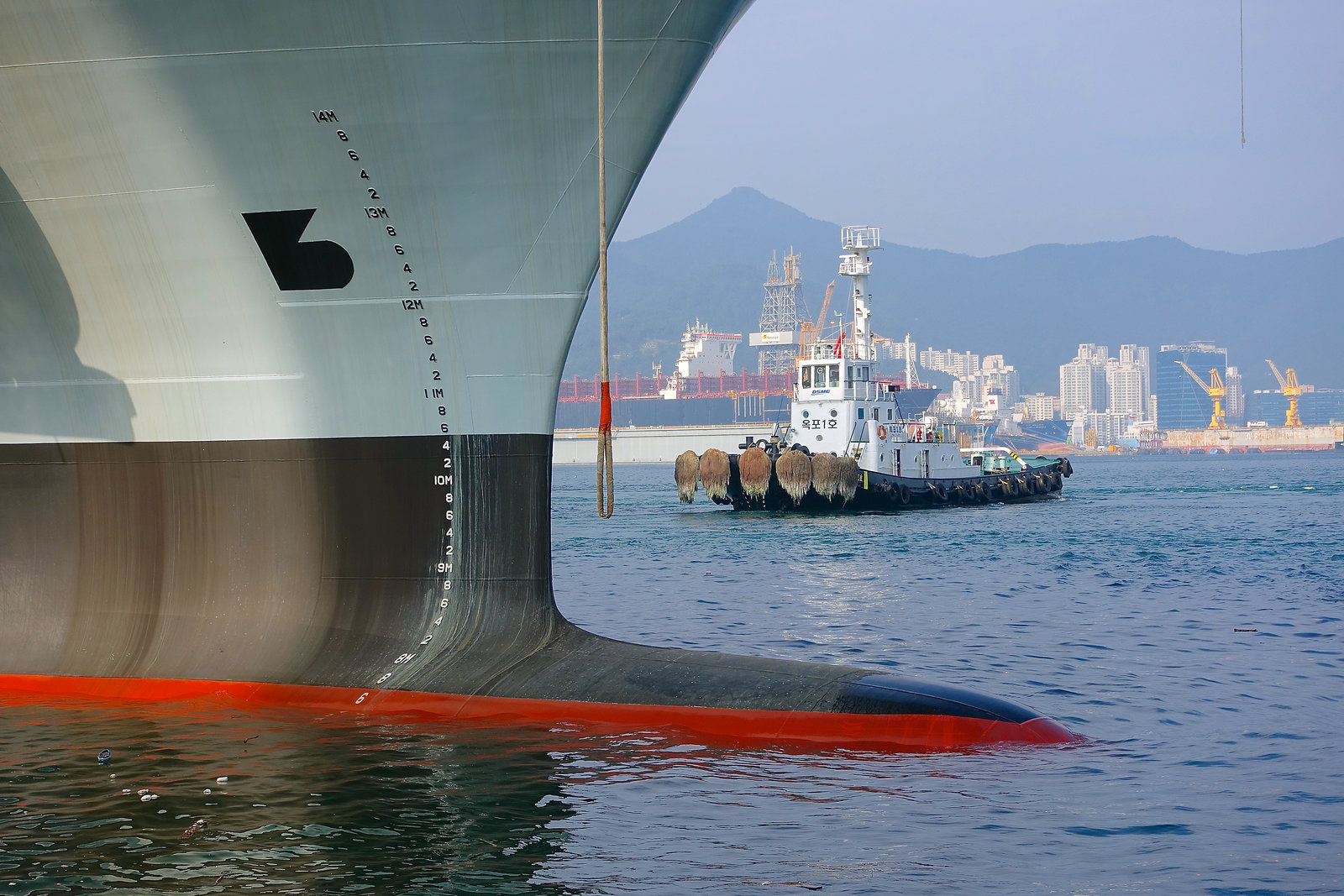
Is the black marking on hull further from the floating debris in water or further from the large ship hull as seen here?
the floating debris in water

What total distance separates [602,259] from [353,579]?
→ 3.23 metres

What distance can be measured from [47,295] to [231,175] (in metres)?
2.09

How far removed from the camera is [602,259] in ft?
29.6

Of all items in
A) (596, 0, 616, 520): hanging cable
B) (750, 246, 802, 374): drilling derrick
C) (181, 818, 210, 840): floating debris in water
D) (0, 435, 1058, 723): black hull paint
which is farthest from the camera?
(750, 246, 802, 374): drilling derrick

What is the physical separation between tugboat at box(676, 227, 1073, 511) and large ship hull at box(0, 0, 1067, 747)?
3019cm

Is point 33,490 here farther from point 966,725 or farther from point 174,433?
point 966,725

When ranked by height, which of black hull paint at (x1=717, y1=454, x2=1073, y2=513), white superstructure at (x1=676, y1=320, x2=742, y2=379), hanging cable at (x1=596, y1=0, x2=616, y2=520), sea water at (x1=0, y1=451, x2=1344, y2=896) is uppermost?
white superstructure at (x1=676, y1=320, x2=742, y2=379)

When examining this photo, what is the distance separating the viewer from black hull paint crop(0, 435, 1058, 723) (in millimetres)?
9406

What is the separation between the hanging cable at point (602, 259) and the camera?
8.43 m

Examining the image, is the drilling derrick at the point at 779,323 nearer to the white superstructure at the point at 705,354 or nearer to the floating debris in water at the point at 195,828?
the white superstructure at the point at 705,354

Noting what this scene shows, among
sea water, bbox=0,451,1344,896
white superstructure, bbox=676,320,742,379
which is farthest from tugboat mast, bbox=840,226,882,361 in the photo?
white superstructure, bbox=676,320,742,379

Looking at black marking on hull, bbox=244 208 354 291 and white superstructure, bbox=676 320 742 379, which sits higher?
white superstructure, bbox=676 320 742 379

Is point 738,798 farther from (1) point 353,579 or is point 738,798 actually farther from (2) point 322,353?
(2) point 322,353

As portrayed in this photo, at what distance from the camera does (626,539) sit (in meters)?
33.5
